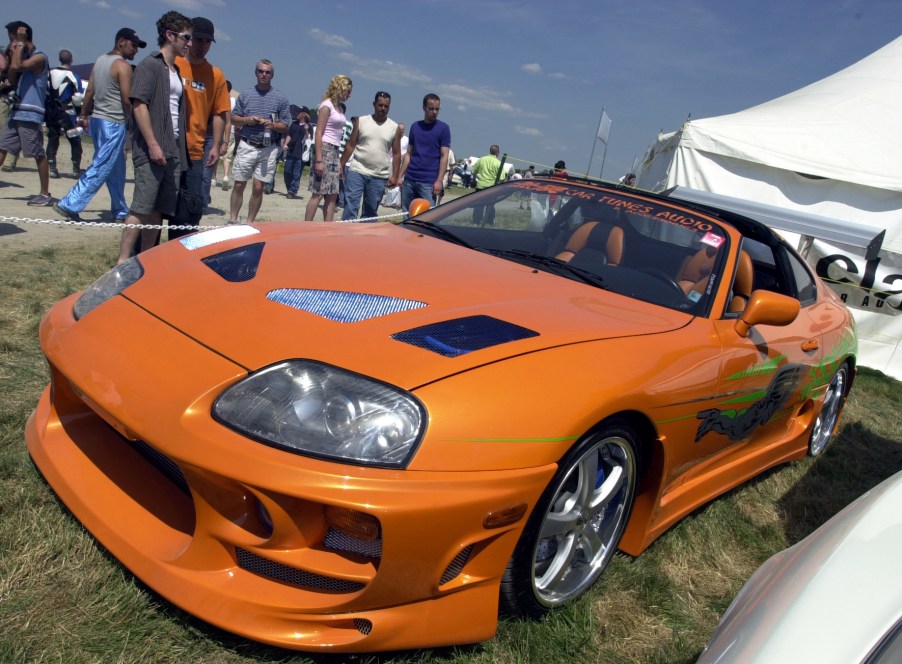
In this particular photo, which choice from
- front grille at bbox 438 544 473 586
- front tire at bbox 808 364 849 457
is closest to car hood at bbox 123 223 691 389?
front grille at bbox 438 544 473 586

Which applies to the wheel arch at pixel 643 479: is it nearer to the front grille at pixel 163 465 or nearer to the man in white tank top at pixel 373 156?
the front grille at pixel 163 465

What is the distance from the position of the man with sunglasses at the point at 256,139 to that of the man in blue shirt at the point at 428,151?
1429 millimetres

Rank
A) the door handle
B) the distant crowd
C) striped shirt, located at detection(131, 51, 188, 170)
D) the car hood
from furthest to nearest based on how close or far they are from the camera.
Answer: the distant crowd → striped shirt, located at detection(131, 51, 188, 170) → the door handle → the car hood

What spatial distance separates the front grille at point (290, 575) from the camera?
67.2 inches

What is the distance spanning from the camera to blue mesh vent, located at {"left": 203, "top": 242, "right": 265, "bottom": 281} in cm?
236

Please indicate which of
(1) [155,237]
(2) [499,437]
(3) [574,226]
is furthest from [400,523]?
(1) [155,237]

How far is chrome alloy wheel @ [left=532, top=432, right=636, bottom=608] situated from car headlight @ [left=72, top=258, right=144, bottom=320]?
1.52 metres

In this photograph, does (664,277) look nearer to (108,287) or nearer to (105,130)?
(108,287)

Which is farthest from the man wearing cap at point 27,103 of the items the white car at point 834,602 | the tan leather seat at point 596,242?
the white car at point 834,602

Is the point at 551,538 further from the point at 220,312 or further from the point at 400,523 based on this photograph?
the point at 220,312

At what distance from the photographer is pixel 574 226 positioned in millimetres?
3180

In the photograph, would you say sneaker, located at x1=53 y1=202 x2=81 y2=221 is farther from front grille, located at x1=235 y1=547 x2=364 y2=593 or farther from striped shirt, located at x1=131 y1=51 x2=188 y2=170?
front grille, located at x1=235 y1=547 x2=364 y2=593

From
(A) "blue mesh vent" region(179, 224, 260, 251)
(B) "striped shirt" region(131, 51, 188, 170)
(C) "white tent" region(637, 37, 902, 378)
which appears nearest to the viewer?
(A) "blue mesh vent" region(179, 224, 260, 251)

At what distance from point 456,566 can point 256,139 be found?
6.80 m
